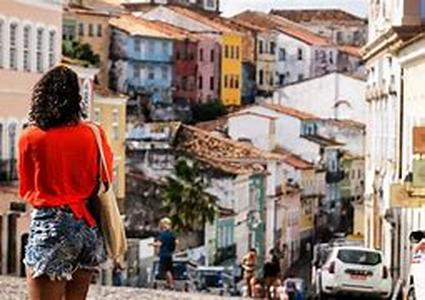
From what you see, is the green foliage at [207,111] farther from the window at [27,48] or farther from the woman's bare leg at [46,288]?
the woman's bare leg at [46,288]

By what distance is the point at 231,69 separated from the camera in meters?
77.2

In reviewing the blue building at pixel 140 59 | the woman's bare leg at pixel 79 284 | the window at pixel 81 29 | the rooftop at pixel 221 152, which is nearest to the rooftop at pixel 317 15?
the blue building at pixel 140 59

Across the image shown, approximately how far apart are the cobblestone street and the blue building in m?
52.8

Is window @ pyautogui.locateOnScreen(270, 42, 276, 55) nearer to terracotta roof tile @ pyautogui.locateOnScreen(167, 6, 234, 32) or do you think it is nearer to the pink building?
terracotta roof tile @ pyautogui.locateOnScreen(167, 6, 234, 32)

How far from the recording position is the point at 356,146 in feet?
239

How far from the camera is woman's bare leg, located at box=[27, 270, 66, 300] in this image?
5020 mm

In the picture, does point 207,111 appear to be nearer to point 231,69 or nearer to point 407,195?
point 231,69

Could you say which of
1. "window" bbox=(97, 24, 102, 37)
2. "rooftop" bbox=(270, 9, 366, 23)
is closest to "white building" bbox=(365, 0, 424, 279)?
"window" bbox=(97, 24, 102, 37)

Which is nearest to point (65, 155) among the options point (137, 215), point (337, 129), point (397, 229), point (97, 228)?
point (97, 228)

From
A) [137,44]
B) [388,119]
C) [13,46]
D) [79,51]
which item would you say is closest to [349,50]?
[137,44]

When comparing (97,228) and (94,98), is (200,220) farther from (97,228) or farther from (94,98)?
(97,228)

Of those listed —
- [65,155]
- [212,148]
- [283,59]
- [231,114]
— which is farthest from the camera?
[283,59]

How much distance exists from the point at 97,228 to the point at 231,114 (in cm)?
6177

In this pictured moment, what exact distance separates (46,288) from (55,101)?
2.20 feet
